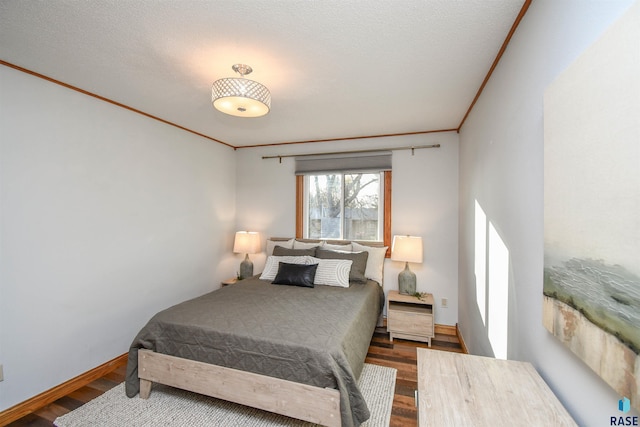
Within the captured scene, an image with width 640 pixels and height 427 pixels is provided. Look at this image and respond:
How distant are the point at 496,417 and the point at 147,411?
224 centimetres

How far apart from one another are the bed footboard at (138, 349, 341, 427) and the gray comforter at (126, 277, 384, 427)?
4 cm

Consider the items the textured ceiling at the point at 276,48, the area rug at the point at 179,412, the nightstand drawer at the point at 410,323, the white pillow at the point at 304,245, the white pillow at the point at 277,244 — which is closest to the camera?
the textured ceiling at the point at 276,48

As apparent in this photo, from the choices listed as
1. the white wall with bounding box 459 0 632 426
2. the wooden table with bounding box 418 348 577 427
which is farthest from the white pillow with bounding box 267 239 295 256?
the wooden table with bounding box 418 348 577 427

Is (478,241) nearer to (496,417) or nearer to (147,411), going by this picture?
(496,417)

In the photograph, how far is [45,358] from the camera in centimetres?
211

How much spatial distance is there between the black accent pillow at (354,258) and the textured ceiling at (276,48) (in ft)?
5.47

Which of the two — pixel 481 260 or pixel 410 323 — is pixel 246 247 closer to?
pixel 410 323

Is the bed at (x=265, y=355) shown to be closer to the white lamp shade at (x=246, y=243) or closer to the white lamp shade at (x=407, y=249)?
the white lamp shade at (x=407, y=249)

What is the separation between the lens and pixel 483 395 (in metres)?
1.01

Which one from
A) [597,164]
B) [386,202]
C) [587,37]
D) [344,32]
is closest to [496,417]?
[597,164]

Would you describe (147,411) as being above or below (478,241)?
below

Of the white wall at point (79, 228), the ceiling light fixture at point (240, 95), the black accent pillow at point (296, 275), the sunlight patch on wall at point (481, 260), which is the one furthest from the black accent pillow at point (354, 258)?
the ceiling light fixture at point (240, 95)

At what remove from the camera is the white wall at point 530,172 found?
879 mm

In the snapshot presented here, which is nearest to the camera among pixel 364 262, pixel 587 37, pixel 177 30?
pixel 587 37
